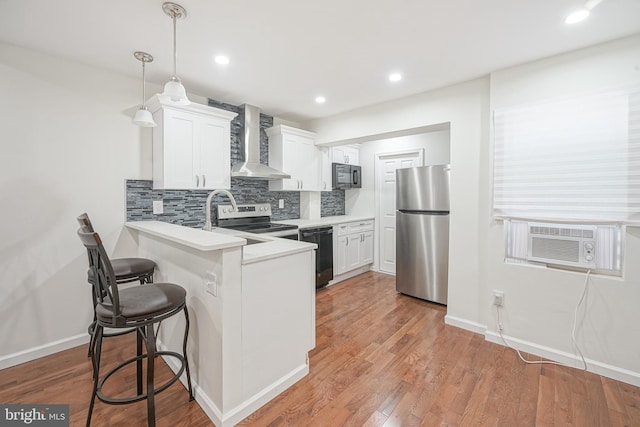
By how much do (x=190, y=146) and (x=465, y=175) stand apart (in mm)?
2744

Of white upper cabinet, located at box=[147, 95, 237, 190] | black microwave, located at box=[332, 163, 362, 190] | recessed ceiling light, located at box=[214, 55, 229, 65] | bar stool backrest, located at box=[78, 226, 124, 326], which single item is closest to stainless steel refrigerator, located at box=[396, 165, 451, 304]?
black microwave, located at box=[332, 163, 362, 190]

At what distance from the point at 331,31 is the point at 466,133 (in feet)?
5.34

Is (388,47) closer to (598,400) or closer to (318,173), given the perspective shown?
(318,173)

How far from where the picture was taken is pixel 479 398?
5.81 ft

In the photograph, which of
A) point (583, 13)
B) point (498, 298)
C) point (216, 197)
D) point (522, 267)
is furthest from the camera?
point (216, 197)

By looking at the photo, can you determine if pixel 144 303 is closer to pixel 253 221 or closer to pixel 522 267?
pixel 253 221

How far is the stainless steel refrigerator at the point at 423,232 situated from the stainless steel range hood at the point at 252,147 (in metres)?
1.60

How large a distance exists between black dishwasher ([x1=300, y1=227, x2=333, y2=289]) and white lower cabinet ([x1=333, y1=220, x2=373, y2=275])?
15cm

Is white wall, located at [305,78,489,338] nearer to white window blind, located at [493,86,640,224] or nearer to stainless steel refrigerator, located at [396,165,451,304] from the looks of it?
white window blind, located at [493,86,640,224]

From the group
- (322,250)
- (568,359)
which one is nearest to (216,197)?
(322,250)

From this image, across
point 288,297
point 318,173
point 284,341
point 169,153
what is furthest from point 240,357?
point 318,173

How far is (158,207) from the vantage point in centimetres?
282

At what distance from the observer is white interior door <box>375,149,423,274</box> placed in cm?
461

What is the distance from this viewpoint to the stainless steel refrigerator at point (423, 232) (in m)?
3.18
